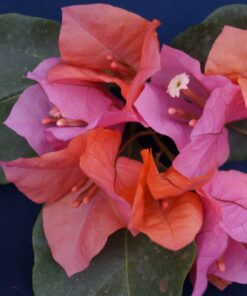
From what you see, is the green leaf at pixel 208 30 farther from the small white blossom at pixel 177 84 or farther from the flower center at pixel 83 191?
the flower center at pixel 83 191

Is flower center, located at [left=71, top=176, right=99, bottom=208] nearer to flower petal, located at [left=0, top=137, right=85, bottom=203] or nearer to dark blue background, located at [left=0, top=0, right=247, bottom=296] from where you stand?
flower petal, located at [left=0, top=137, right=85, bottom=203]

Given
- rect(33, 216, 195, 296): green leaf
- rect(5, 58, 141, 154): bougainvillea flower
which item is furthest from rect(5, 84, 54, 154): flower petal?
rect(33, 216, 195, 296): green leaf

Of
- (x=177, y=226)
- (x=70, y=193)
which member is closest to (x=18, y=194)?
(x=70, y=193)

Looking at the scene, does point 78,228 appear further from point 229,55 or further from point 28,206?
point 229,55

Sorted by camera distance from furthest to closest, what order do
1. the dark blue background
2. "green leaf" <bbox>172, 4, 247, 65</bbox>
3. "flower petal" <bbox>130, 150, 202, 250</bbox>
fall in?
1. the dark blue background
2. "green leaf" <bbox>172, 4, 247, 65</bbox>
3. "flower petal" <bbox>130, 150, 202, 250</bbox>

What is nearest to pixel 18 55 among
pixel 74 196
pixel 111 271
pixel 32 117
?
pixel 32 117

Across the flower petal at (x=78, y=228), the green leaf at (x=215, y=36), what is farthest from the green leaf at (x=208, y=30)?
the flower petal at (x=78, y=228)
